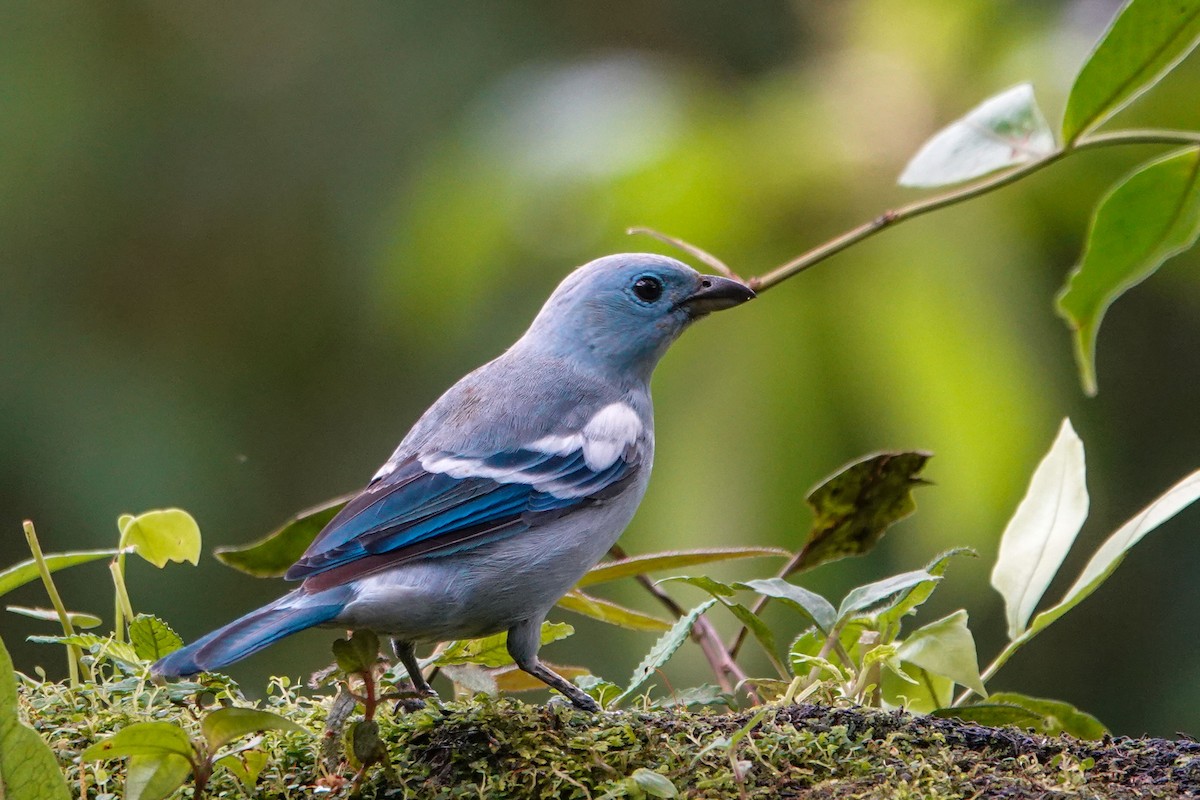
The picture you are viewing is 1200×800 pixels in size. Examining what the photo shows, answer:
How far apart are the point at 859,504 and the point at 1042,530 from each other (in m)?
0.40

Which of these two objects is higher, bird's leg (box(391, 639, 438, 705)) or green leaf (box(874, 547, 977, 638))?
green leaf (box(874, 547, 977, 638))

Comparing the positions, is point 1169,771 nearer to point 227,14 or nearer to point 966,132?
point 966,132

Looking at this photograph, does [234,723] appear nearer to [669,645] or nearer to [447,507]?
[669,645]

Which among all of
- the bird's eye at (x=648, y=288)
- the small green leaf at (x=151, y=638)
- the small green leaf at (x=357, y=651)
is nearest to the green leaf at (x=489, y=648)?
the small green leaf at (x=151, y=638)

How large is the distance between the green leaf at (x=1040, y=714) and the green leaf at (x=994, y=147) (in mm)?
1155

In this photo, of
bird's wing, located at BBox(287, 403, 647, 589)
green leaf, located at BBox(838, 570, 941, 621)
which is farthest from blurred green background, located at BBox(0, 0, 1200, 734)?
green leaf, located at BBox(838, 570, 941, 621)

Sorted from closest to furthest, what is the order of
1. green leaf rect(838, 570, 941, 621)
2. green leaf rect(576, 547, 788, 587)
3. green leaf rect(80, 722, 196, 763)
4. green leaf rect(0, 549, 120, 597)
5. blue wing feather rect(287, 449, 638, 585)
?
1. green leaf rect(80, 722, 196, 763)
2. green leaf rect(838, 570, 941, 621)
3. green leaf rect(0, 549, 120, 597)
4. green leaf rect(576, 547, 788, 587)
5. blue wing feather rect(287, 449, 638, 585)

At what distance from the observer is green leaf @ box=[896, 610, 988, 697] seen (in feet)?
7.69

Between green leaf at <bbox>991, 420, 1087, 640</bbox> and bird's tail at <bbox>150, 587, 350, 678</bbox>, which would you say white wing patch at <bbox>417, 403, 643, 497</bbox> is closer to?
bird's tail at <bbox>150, 587, 350, 678</bbox>

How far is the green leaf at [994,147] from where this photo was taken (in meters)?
2.87

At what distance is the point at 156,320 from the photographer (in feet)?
24.0

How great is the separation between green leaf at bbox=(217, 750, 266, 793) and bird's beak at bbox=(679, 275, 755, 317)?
2022mm

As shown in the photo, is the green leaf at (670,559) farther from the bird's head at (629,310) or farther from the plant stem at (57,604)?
the plant stem at (57,604)

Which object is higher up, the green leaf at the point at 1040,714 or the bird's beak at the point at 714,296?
the bird's beak at the point at 714,296
